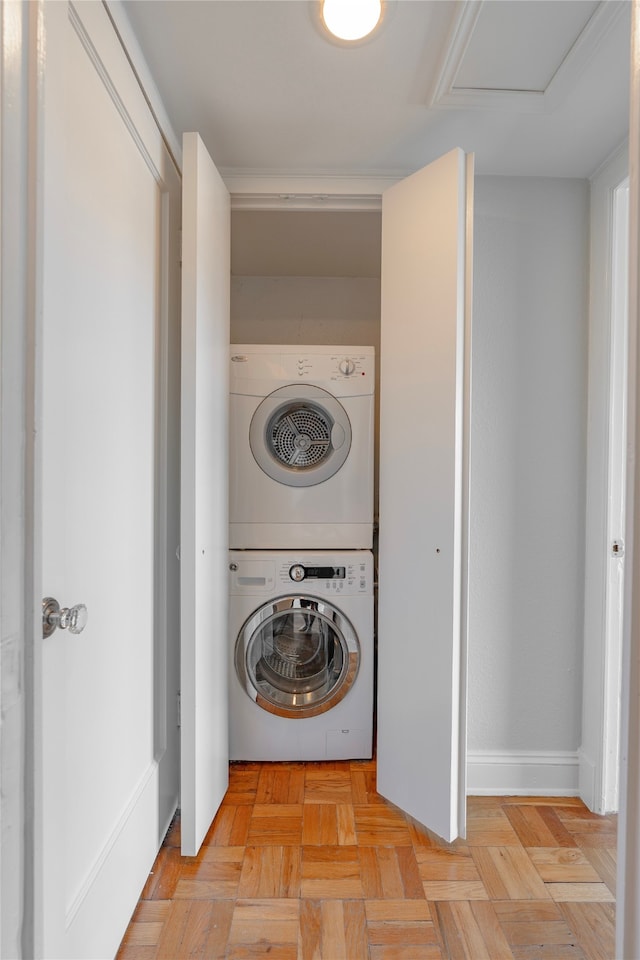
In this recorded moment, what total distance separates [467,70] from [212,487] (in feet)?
4.76

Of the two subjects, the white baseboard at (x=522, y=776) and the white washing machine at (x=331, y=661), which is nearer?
the white baseboard at (x=522, y=776)

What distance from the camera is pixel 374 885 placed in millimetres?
1597

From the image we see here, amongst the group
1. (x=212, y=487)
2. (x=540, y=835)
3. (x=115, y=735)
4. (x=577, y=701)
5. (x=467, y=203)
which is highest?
(x=467, y=203)

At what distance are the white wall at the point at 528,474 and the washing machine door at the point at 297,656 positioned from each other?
530 millimetres

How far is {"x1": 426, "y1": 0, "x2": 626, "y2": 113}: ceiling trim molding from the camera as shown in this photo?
4.26 feet

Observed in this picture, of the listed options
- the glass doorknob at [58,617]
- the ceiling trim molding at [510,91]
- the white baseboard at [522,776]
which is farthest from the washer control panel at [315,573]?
the ceiling trim molding at [510,91]

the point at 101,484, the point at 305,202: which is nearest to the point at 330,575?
the point at 101,484

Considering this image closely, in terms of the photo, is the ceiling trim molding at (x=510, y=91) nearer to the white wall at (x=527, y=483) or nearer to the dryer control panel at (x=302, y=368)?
the white wall at (x=527, y=483)

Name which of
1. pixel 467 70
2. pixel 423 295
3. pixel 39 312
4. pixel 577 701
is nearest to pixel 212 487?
pixel 423 295

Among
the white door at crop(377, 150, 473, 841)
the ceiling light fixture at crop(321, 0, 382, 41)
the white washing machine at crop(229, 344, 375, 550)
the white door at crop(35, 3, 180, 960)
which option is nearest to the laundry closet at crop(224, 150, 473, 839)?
the white door at crop(377, 150, 473, 841)

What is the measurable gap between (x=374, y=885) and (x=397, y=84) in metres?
2.34

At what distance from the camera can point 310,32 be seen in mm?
1378

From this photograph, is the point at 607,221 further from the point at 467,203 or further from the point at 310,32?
the point at 310,32

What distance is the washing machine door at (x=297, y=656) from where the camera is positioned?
223 cm
